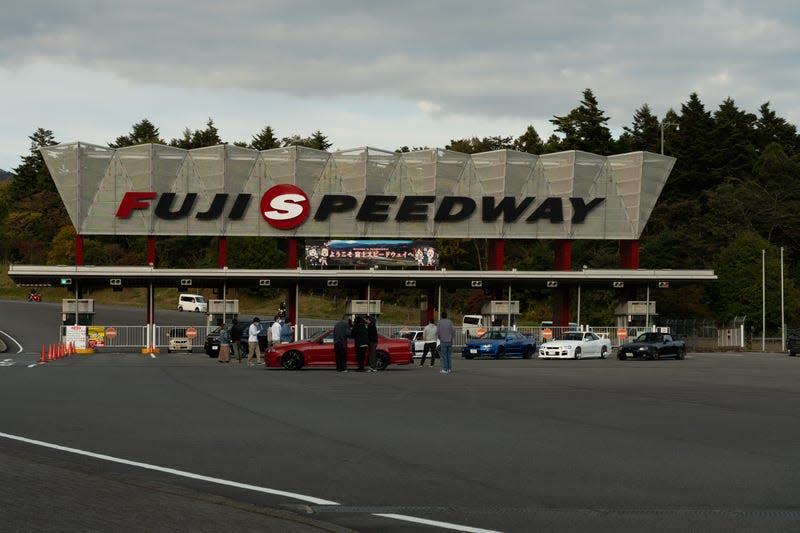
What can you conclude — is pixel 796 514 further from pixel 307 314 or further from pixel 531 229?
pixel 307 314

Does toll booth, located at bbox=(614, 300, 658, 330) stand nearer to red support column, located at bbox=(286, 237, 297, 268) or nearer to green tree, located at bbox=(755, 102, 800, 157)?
red support column, located at bbox=(286, 237, 297, 268)

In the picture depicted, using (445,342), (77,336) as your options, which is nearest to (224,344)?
(445,342)

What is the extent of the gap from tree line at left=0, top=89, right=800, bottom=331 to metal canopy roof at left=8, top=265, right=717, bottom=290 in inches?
874

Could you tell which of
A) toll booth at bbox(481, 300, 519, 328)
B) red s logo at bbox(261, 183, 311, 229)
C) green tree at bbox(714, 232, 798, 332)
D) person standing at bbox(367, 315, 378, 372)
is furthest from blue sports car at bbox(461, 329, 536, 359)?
green tree at bbox(714, 232, 798, 332)

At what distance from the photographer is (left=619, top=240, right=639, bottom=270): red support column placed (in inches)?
2534

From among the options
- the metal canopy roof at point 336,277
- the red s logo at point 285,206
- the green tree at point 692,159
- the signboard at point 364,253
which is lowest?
the metal canopy roof at point 336,277

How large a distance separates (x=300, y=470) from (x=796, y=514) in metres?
5.13

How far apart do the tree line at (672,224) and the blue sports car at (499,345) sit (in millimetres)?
35638

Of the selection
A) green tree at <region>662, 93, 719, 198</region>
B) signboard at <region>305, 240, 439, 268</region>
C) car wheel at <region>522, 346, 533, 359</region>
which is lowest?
car wheel at <region>522, 346, 533, 359</region>

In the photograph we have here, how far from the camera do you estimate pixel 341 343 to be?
32.7 metres

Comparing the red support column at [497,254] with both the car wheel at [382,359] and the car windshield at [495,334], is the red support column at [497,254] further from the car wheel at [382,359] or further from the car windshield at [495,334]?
the car wheel at [382,359]

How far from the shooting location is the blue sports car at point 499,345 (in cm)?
4931

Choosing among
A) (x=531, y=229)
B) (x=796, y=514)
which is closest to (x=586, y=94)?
(x=531, y=229)

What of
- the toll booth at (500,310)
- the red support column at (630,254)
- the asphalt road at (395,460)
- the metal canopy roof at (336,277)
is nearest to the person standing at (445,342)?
the asphalt road at (395,460)
